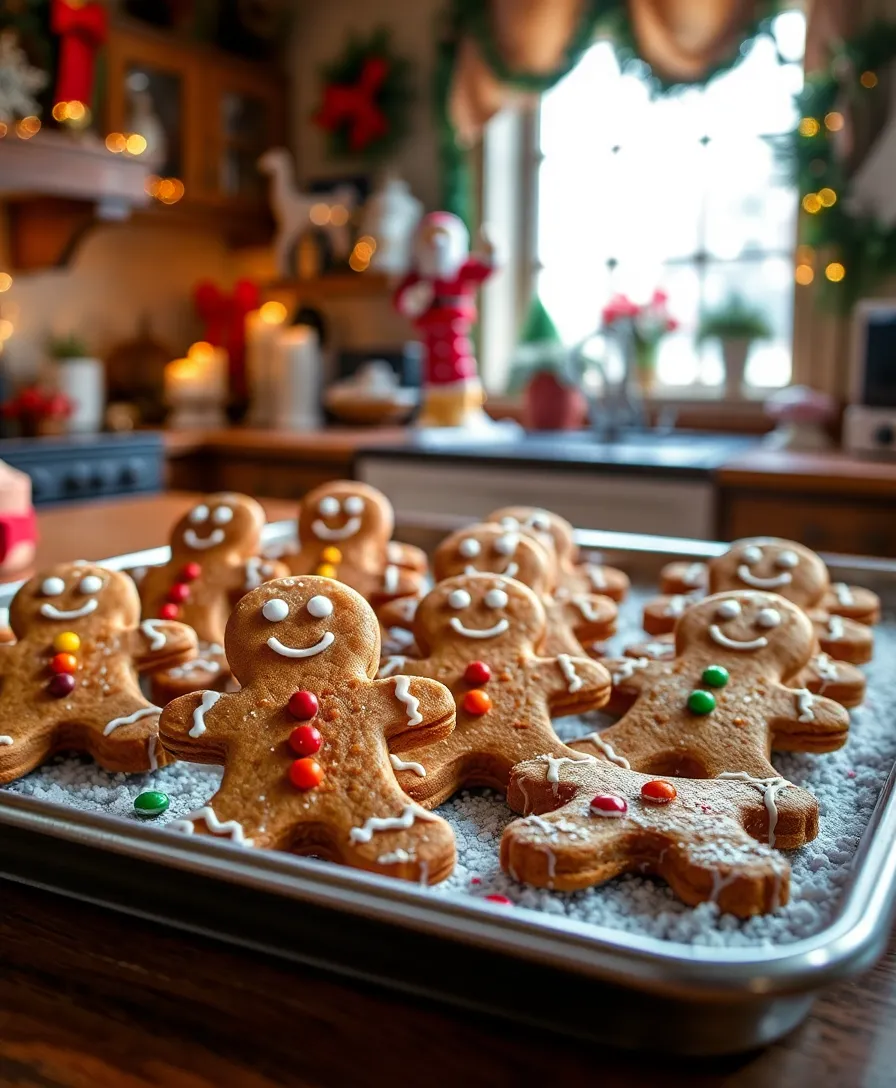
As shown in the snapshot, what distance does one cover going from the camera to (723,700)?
33.7 inches

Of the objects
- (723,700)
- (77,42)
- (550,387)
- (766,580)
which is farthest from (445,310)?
(723,700)

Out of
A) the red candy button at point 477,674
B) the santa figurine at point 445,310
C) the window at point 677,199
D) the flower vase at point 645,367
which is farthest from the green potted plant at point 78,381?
the red candy button at point 477,674

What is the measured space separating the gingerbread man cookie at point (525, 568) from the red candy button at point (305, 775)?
0.42m

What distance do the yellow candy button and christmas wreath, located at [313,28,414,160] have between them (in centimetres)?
330

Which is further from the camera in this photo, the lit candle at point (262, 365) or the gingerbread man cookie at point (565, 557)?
the lit candle at point (262, 365)

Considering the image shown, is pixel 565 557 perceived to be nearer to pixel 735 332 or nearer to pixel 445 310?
pixel 445 310

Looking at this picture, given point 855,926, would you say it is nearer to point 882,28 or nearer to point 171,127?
point 882,28

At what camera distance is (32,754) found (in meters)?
0.81

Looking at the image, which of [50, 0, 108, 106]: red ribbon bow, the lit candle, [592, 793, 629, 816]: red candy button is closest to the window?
the lit candle

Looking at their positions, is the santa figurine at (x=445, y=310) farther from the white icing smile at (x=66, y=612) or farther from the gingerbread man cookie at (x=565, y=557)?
the white icing smile at (x=66, y=612)

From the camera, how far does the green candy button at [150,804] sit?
2.40ft

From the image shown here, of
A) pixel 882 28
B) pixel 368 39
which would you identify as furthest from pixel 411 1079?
pixel 368 39

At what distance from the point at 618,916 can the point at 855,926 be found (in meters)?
0.14

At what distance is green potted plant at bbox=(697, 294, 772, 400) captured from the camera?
3309mm
